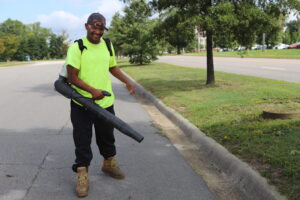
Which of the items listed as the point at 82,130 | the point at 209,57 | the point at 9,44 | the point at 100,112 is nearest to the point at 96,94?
the point at 100,112

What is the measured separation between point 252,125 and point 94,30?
3.29 m

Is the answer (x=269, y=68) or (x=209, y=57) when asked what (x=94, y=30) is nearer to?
(x=209, y=57)

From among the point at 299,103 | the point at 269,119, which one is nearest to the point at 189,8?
the point at 299,103

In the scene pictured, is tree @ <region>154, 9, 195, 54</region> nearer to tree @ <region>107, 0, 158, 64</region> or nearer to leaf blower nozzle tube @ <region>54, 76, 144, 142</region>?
leaf blower nozzle tube @ <region>54, 76, 144, 142</region>

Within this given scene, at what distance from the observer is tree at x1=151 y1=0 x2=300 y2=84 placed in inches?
390

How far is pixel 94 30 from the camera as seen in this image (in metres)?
3.65

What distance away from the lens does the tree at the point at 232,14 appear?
32.5ft

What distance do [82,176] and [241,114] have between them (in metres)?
4.05

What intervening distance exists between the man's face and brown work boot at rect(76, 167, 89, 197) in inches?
52.5

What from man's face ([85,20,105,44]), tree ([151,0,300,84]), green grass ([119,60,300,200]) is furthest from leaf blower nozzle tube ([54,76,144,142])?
tree ([151,0,300,84])

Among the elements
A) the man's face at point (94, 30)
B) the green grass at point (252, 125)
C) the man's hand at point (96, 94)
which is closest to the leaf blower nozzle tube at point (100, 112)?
the man's hand at point (96, 94)

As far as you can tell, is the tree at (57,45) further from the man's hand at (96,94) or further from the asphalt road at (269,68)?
the man's hand at (96,94)

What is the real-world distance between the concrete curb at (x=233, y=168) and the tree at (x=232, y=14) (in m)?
4.20

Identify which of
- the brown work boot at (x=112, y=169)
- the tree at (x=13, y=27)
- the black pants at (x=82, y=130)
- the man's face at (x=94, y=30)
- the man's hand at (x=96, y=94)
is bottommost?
the brown work boot at (x=112, y=169)
